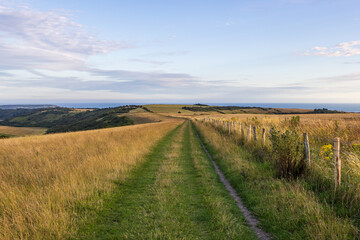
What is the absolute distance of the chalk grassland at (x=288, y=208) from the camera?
4535 millimetres

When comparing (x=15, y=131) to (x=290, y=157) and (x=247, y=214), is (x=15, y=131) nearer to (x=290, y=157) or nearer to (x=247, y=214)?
(x=290, y=157)

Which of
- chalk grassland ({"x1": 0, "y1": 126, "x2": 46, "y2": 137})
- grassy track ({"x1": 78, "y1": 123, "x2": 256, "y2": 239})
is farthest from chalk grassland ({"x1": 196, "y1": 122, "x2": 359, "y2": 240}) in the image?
chalk grassland ({"x1": 0, "y1": 126, "x2": 46, "y2": 137})

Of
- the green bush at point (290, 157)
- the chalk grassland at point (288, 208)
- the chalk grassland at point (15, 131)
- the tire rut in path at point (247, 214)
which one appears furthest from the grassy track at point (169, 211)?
the chalk grassland at point (15, 131)

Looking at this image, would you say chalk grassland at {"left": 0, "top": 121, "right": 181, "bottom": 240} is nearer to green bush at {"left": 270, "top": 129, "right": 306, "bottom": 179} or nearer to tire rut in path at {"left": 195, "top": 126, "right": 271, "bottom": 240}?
tire rut in path at {"left": 195, "top": 126, "right": 271, "bottom": 240}

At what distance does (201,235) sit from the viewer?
16.4ft

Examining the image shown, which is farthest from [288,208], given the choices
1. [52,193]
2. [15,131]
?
[15,131]

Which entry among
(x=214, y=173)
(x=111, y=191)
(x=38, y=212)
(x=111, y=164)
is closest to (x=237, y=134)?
(x=214, y=173)

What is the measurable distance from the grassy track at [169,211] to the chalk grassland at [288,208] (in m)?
0.64

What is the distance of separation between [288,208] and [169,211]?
313cm

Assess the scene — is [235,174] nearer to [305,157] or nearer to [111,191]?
[305,157]

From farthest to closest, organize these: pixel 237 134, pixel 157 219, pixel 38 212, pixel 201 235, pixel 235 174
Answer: pixel 237 134 → pixel 235 174 → pixel 157 219 → pixel 38 212 → pixel 201 235

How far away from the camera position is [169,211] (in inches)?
243

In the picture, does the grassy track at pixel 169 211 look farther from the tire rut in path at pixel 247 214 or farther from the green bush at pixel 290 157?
the green bush at pixel 290 157

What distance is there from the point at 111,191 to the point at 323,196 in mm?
6713
